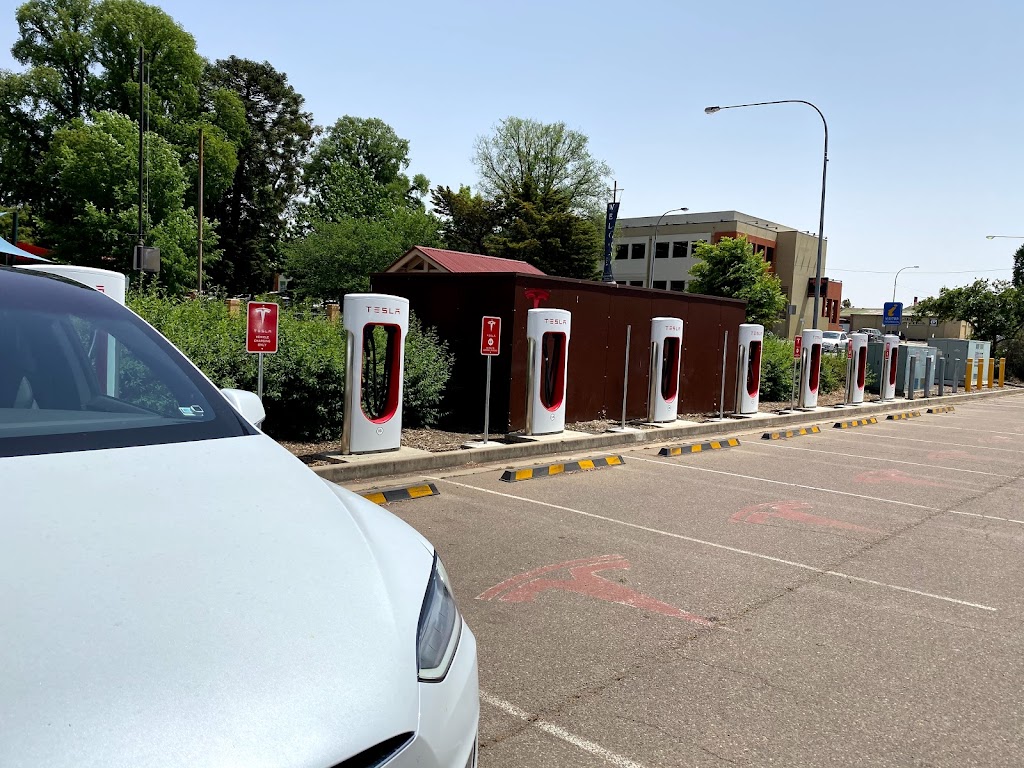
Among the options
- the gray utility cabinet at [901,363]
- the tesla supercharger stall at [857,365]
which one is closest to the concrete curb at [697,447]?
the tesla supercharger stall at [857,365]

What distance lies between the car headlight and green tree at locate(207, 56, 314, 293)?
55558mm

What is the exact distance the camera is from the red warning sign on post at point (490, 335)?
395 inches

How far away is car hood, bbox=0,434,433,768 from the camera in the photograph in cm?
144

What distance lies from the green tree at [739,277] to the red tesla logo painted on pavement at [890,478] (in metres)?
36.2

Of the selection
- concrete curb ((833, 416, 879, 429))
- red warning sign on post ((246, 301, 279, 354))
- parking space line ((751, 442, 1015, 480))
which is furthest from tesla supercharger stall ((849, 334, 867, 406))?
red warning sign on post ((246, 301, 279, 354))

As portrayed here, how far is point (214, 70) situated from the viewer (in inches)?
2223

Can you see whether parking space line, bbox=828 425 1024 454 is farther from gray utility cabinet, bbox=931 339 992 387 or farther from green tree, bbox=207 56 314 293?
green tree, bbox=207 56 314 293

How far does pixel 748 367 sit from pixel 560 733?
573 inches

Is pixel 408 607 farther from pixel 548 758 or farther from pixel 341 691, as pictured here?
pixel 548 758

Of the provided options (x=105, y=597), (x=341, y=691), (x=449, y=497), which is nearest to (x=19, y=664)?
(x=105, y=597)

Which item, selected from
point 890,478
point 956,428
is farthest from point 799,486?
point 956,428

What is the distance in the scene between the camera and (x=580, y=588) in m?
5.23

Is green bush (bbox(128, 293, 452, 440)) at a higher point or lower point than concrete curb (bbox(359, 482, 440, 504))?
higher

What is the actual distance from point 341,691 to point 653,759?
1944 mm
